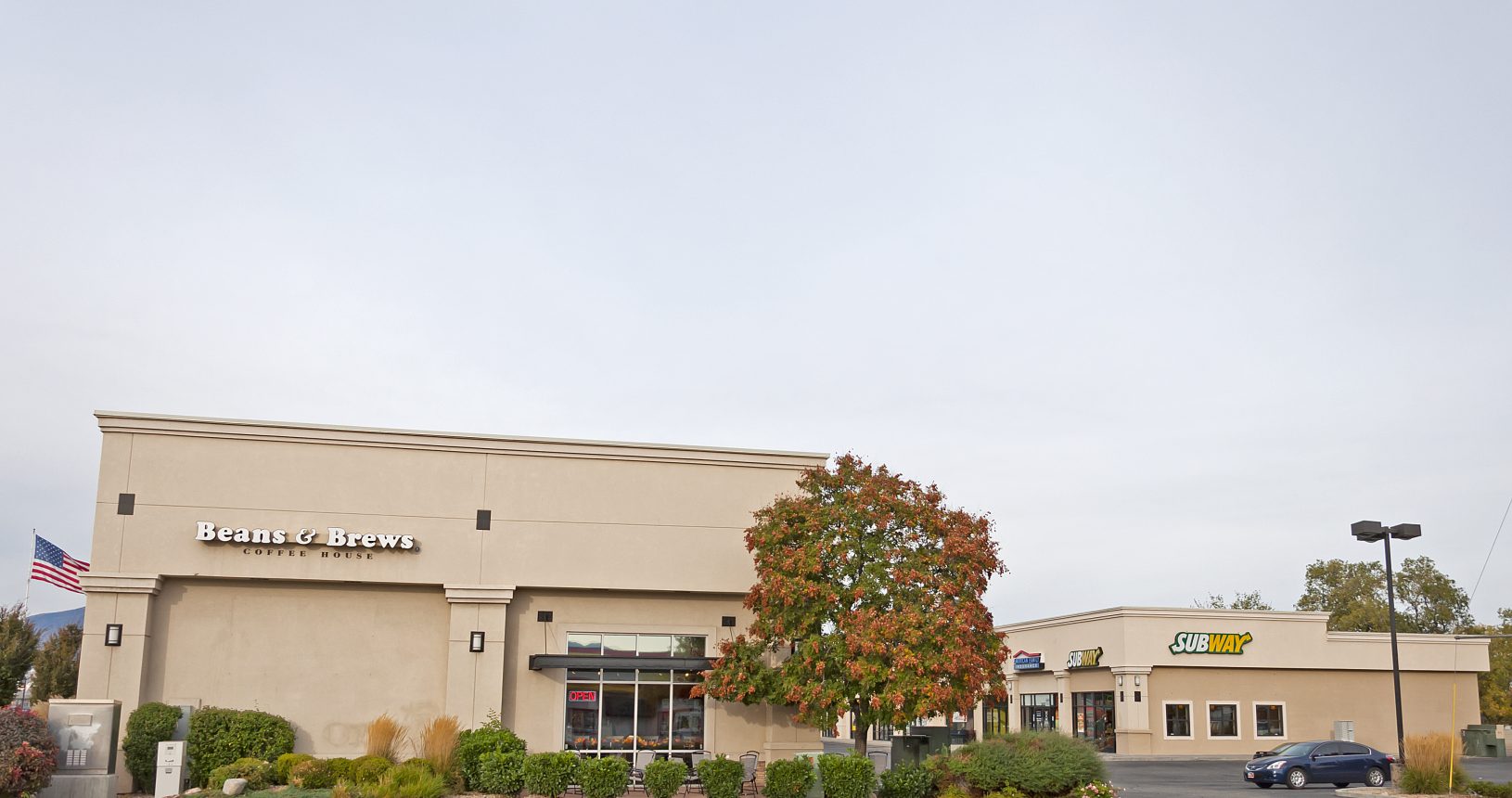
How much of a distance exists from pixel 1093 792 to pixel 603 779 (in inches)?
344

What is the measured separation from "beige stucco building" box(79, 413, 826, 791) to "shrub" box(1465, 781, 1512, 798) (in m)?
14.7

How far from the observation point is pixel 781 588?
24.5m

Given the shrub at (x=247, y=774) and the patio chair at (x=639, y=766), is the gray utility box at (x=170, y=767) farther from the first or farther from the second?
the patio chair at (x=639, y=766)

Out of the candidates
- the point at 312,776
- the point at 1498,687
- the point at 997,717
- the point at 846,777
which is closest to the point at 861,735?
the point at 846,777

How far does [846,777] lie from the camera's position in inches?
889

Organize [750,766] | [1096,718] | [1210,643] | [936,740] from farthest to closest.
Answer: [1096,718]
[1210,643]
[936,740]
[750,766]

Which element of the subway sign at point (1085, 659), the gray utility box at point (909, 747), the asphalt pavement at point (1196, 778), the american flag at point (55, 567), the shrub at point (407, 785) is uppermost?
the american flag at point (55, 567)

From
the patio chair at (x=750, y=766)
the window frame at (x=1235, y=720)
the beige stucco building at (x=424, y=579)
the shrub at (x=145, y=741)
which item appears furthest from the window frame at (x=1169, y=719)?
the shrub at (x=145, y=741)

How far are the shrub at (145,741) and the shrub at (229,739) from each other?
1.78 feet

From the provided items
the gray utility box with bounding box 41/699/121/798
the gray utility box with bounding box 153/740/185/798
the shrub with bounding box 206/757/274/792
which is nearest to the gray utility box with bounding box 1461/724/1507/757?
the shrub with bounding box 206/757/274/792

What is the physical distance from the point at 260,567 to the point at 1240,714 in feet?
121

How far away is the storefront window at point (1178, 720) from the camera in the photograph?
46.3m

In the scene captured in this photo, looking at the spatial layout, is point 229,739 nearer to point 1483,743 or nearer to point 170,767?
point 170,767

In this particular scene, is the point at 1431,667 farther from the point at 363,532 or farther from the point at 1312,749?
the point at 363,532
